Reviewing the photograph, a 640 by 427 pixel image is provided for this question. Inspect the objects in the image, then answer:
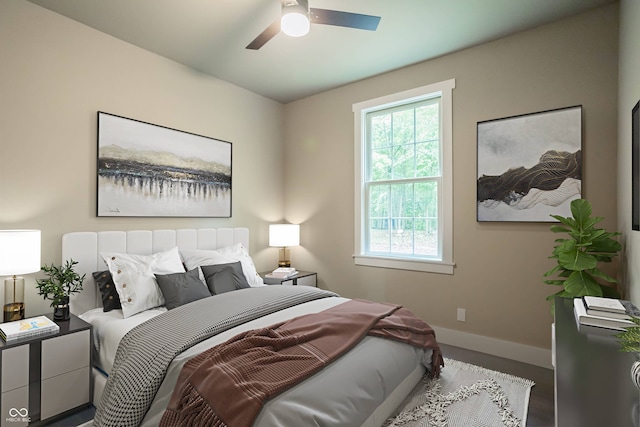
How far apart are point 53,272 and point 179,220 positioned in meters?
1.18

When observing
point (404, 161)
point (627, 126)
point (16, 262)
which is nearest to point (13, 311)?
point (16, 262)

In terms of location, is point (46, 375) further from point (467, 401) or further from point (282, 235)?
point (467, 401)

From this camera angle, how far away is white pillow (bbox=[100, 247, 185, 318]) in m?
2.51

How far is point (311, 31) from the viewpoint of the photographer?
114 inches

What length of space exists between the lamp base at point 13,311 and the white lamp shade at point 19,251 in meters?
0.34

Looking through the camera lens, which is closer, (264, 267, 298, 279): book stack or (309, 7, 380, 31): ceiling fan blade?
(309, 7, 380, 31): ceiling fan blade

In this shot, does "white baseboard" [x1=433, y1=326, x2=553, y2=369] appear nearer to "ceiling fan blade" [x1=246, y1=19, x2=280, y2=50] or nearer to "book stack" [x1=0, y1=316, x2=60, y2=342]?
"ceiling fan blade" [x1=246, y1=19, x2=280, y2=50]

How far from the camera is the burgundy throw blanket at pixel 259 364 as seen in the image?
1.35 m

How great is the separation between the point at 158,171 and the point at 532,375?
150 inches

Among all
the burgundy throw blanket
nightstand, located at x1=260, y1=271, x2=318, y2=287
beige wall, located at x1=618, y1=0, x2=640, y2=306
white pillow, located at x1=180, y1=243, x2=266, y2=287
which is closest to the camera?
the burgundy throw blanket

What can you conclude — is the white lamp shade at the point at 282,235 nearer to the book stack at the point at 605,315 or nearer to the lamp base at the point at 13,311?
the lamp base at the point at 13,311

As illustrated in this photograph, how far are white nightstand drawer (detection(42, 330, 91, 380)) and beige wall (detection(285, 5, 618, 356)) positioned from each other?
2.64 metres

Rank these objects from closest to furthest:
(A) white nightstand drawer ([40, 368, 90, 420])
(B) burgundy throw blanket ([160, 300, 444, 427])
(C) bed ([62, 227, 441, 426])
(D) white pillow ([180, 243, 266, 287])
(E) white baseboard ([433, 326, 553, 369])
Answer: (B) burgundy throw blanket ([160, 300, 444, 427]), (C) bed ([62, 227, 441, 426]), (A) white nightstand drawer ([40, 368, 90, 420]), (E) white baseboard ([433, 326, 553, 369]), (D) white pillow ([180, 243, 266, 287])

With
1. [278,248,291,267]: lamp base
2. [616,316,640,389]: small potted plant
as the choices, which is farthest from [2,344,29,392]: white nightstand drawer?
[616,316,640,389]: small potted plant
